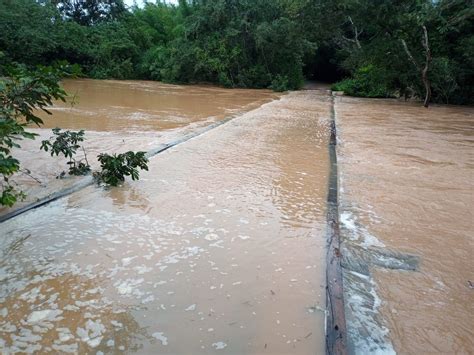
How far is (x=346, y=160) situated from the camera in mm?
5398

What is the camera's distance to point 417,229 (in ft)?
10.1

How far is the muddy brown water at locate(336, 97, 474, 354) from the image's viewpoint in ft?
6.41

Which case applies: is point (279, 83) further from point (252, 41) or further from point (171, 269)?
point (171, 269)

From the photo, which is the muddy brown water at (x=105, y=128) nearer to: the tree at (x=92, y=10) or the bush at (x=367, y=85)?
the bush at (x=367, y=85)

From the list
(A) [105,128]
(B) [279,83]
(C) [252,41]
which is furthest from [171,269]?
(C) [252,41]

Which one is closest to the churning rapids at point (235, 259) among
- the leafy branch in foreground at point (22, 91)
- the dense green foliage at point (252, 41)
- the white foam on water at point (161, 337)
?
the white foam on water at point (161, 337)

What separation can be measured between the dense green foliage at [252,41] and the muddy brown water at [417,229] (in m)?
5.72

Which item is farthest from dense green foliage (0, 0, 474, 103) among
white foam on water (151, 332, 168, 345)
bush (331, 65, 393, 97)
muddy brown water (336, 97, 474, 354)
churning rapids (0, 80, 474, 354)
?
white foam on water (151, 332, 168, 345)

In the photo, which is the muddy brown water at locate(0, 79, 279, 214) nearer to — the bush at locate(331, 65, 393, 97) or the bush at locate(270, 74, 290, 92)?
the bush at locate(331, 65, 393, 97)

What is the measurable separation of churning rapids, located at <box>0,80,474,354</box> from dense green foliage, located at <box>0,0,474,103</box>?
7724mm

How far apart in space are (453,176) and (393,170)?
0.70 metres

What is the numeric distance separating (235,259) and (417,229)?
157 centimetres

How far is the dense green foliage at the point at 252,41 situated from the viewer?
13.2m

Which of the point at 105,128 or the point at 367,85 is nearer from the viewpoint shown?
the point at 105,128
